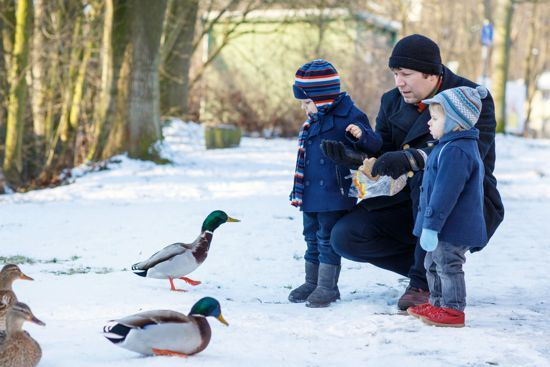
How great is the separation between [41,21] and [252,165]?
526 centimetres

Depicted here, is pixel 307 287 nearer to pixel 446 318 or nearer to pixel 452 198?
pixel 446 318

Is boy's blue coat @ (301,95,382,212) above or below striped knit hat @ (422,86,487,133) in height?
below

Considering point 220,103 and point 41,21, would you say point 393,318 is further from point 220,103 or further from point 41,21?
point 220,103

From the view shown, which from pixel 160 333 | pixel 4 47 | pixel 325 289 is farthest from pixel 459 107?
pixel 4 47

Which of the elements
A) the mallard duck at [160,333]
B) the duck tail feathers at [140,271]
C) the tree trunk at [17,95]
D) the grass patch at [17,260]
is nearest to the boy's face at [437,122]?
the mallard duck at [160,333]

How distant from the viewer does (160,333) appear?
4.08m

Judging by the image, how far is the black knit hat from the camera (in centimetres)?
529

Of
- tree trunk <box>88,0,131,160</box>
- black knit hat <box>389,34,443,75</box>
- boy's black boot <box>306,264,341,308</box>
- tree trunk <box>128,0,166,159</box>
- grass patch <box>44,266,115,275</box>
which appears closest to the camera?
black knit hat <box>389,34,443,75</box>

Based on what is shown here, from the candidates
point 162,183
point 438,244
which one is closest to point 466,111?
point 438,244

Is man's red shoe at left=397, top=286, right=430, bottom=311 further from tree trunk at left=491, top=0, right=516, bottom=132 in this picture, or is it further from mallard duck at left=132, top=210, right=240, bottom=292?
tree trunk at left=491, top=0, right=516, bottom=132

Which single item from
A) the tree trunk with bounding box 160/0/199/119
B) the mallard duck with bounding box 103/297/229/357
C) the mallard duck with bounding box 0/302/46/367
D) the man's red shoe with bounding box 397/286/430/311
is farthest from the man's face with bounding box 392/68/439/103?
the tree trunk with bounding box 160/0/199/119

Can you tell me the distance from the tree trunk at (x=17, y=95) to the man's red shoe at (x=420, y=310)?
37.9 feet

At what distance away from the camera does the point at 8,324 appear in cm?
398

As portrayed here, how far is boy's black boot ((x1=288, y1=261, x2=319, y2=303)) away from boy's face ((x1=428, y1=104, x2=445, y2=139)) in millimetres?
1513
